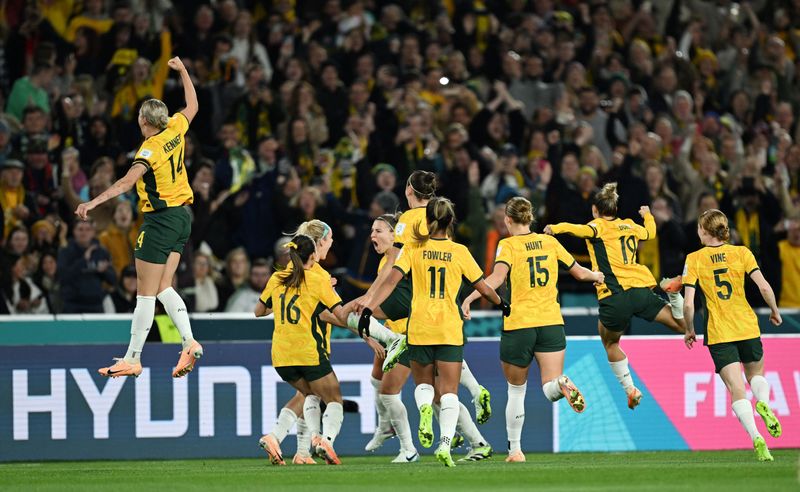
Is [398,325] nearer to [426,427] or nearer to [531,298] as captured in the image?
[531,298]

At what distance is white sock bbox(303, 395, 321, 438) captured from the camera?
12844mm

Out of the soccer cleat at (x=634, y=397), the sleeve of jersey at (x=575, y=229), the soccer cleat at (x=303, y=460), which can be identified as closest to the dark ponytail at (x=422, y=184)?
the sleeve of jersey at (x=575, y=229)

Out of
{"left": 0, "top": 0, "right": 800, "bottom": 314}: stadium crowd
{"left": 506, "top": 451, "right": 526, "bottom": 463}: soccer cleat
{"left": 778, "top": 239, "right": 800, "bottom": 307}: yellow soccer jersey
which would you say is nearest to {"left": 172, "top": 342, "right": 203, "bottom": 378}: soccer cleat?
{"left": 506, "top": 451, "right": 526, "bottom": 463}: soccer cleat

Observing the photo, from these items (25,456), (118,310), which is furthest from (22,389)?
(118,310)

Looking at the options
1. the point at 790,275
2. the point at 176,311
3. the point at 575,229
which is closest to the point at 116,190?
the point at 176,311

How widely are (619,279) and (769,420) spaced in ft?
7.24

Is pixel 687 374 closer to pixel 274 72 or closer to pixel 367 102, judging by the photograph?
pixel 367 102

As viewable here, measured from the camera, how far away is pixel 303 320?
12.6 meters

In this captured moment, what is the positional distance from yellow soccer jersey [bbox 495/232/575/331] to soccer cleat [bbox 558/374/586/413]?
0.61m

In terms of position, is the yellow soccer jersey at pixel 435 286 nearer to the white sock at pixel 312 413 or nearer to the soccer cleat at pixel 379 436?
the white sock at pixel 312 413

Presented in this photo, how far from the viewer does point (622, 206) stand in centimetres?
1828

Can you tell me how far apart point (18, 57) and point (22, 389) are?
6.24m

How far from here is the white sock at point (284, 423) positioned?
1283cm

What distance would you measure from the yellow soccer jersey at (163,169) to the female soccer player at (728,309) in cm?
469
